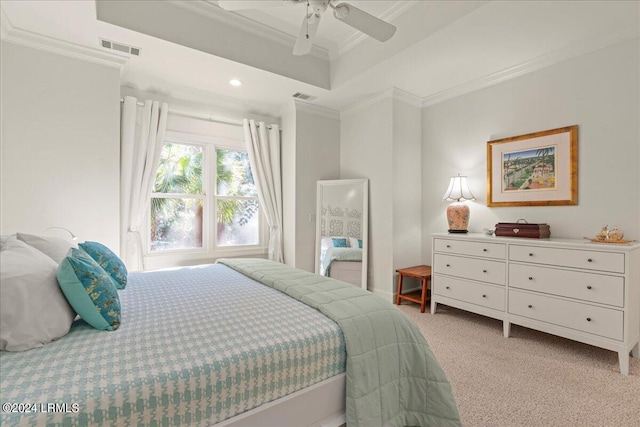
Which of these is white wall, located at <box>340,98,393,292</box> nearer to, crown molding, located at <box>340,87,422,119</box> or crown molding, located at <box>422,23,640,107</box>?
crown molding, located at <box>340,87,422,119</box>

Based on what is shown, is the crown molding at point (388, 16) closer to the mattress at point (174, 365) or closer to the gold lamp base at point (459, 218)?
the gold lamp base at point (459, 218)

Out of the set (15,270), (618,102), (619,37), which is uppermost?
(619,37)

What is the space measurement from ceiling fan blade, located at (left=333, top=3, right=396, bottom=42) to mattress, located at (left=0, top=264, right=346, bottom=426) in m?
1.83

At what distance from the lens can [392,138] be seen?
367cm

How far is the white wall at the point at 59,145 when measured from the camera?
2.46m

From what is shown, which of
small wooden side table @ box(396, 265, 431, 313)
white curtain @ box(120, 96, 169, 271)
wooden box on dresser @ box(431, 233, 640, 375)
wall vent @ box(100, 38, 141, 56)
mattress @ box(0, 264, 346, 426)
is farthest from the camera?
small wooden side table @ box(396, 265, 431, 313)

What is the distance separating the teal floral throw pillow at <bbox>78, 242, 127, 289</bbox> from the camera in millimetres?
1793

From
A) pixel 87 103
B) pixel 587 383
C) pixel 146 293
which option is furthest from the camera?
pixel 87 103

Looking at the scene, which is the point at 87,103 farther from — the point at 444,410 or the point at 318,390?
the point at 444,410

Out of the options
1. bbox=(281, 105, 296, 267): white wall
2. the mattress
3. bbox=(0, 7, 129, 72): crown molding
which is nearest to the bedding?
bbox=(281, 105, 296, 267): white wall

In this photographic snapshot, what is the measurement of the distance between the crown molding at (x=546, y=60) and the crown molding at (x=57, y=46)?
3.61 meters

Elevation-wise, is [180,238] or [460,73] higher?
[460,73]

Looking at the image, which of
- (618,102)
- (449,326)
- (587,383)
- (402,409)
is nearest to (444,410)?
(402,409)

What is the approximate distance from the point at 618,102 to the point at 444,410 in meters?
2.88
